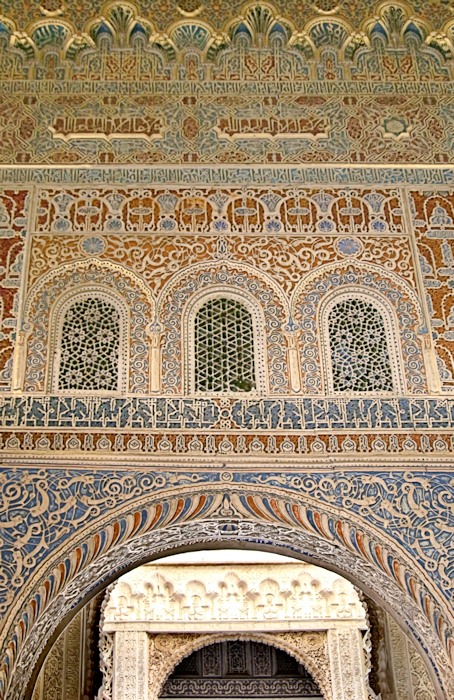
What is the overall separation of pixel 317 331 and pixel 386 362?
18.8 inches

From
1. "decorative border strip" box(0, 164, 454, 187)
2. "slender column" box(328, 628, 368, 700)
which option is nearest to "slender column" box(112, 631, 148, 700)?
"slender column" box(328, 628, 368, 700)

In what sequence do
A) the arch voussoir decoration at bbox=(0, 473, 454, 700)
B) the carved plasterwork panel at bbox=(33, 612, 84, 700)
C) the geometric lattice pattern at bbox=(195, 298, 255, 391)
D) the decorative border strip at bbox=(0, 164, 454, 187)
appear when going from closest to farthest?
the arch voussoir decoration at bbox=(0, 473, 454, 700) → the geometric lattice pattern at bbox=(195, 298, 255, 391) → the decorative border strip at bbox=(0, 164, 454, 187) → the carved plasterwork panel at bbox=(33, 612, 84, 700)

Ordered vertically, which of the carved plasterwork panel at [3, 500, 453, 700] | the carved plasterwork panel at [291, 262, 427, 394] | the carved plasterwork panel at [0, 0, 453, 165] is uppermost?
the carved plasterwork panel at [0, 0, 453, 165]

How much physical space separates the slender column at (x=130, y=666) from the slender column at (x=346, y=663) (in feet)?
5.48

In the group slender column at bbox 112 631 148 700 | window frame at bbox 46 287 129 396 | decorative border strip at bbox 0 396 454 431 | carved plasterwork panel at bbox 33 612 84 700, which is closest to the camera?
decorative border strip at bbox 0 396 454 431

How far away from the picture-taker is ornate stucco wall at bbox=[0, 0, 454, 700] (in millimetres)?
5754

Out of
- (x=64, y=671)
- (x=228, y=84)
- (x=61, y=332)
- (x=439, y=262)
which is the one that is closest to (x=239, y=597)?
(x=64, y=671)

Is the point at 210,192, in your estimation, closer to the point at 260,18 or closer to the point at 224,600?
the point at 260,18

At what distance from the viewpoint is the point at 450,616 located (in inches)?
215

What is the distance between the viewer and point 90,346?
6.41m

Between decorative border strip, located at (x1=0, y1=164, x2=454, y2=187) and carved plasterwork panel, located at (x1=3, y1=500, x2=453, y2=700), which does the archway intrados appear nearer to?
carved plasterwork panel, located at (x1=3, y1=500, x2=453, y2=700)

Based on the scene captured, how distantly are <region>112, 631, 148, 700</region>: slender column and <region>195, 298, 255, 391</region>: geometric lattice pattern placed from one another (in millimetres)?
3679

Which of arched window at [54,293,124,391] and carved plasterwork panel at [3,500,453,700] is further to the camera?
arched window at [54,293,124,391]

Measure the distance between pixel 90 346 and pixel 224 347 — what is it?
0.85 meters
